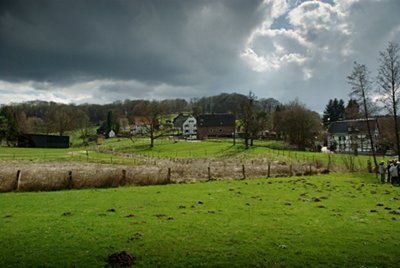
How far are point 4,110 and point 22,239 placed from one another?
323 feet

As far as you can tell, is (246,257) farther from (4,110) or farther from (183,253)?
(4,110)

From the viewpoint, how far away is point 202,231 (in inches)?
436

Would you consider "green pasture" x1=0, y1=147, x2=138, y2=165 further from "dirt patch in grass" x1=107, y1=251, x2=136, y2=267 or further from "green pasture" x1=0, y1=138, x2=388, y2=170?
"dirt patch in grass" x1=107, y1=251, x2=136, y2=267

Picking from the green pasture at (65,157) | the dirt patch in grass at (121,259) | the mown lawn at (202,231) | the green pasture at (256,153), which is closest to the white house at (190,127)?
the green pasture at (256,153)

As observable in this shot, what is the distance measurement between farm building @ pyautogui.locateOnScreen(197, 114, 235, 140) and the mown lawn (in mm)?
104413

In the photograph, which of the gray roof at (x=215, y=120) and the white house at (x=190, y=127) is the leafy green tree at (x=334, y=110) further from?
the white house at (x=190, y=127)

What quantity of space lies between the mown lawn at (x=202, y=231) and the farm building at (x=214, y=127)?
343 feet

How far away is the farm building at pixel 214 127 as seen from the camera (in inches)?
4840

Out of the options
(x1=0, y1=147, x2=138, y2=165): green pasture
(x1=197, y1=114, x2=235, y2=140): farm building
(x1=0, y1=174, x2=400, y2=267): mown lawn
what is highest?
(x1=197, y1=114, x2=235, y2=140): farm building

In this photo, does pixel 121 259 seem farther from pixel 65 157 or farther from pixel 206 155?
pixel 206 155

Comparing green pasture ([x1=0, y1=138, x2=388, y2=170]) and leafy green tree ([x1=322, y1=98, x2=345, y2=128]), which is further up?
leafy green tree ([x1=322, y1=98, x2=345, y2=128])

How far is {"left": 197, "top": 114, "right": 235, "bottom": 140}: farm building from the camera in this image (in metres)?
123

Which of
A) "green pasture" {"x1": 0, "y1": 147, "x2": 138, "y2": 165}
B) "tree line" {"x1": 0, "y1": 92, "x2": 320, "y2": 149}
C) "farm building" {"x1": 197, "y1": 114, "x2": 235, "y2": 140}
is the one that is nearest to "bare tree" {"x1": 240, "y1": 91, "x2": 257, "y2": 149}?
"tree line" {"x1": 0, "y1": 92, "x2": 320, "y2": 149}

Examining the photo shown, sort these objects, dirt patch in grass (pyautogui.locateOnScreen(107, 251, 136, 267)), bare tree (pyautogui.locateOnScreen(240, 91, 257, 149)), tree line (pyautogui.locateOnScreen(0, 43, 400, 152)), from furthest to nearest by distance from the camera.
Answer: bare tree (pyautogui.locateOnScreen(240, 91, 257, 149))
tree line (pyautogui.locateOnScreen(0, 43, 400, 152))
dirt patch in grass (pyautogui.locateOnScreen(107, 251, 136, 267))
